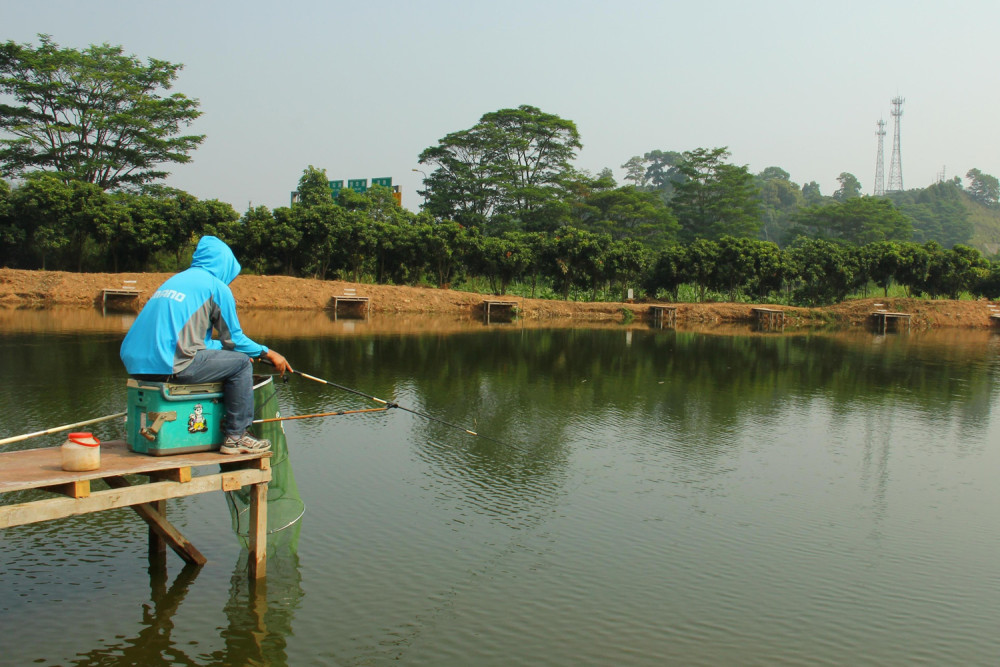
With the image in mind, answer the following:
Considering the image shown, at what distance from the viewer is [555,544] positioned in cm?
689

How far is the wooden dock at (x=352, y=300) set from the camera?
3484 cm

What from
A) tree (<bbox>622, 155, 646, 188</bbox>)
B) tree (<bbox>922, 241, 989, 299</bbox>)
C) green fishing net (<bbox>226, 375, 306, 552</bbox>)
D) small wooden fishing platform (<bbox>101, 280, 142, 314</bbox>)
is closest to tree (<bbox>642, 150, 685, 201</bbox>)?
tree (<bbox>622, 155, 646, 188</bbox>)

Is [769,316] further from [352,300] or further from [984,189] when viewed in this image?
[984,189]

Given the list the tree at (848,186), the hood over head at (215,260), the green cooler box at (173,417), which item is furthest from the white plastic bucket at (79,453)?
the tree at (848,186)

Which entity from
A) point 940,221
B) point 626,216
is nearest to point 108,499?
point 626,216

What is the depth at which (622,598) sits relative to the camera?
5.86m

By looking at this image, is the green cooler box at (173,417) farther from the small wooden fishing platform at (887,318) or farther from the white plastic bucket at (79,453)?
Answer: the small wooden fishing platform at (887,318)

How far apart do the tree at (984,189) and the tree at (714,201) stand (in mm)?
67372

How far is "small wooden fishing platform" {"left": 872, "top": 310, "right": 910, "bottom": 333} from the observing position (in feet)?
130

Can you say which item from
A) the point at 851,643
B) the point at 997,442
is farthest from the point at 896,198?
the point at 851,643

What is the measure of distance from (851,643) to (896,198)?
392 ft

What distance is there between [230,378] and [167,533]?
4.27 feet

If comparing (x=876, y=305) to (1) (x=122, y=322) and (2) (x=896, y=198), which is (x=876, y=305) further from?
(2) (x=896, y=198)

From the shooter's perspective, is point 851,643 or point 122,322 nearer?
point 851,643
